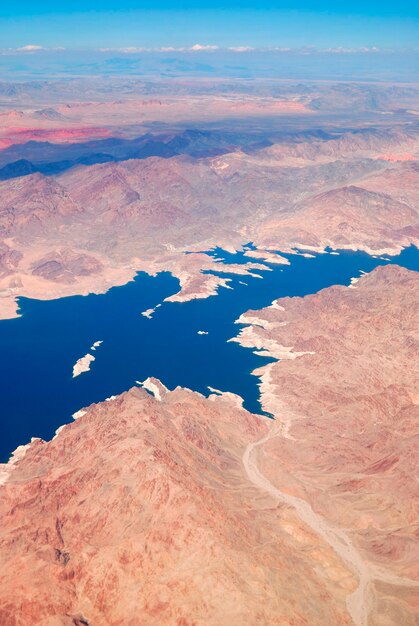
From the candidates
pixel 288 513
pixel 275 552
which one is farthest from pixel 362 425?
pixel 275 552

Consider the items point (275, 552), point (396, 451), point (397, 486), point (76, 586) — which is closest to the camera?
point (76, 586)

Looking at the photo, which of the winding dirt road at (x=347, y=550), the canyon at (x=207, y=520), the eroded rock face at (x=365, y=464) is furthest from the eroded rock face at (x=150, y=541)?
the eroded rock face at (x=365, y=464)

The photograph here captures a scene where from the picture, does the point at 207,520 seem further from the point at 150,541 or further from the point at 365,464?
the point at 365,464

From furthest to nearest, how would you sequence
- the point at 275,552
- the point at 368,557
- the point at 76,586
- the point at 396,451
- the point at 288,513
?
the point at 396,451 → the point at 288,513 → the point at 368,557 → the point at 275,552 → the point at 76,586

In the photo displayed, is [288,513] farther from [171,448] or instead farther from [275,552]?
[171,448]

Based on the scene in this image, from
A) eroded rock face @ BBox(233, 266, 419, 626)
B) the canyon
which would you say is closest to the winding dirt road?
the canyon

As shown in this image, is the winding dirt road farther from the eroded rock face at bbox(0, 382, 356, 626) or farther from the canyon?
the eroded rock face at bbox(0, 382, 356, 626)
